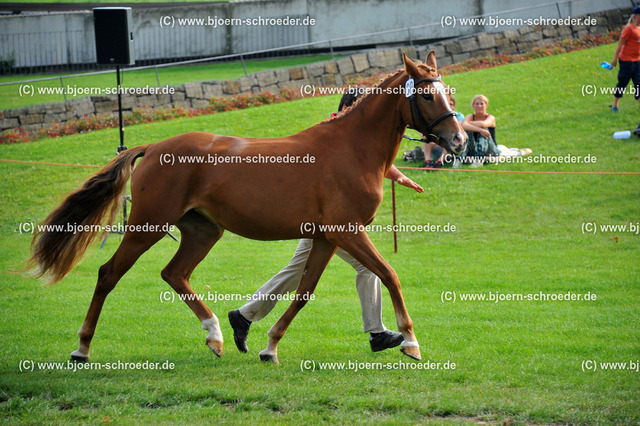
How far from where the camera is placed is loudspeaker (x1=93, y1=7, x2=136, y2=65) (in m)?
12.4

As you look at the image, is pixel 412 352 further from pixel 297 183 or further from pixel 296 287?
pixel 297 183

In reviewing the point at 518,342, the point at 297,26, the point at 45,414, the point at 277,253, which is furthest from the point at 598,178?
the point at 297,26

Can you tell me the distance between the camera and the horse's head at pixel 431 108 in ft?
19.2

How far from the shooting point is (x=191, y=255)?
257 inches

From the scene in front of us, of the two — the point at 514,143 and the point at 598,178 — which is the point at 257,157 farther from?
the point at 514,143

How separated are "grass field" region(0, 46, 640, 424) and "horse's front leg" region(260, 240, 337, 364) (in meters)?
0.16

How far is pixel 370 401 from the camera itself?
16.8 feet

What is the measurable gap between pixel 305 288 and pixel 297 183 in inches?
36.1

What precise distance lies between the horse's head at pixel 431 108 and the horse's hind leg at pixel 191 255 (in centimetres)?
211

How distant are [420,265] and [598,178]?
5.51m

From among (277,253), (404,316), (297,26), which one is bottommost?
(277,253)

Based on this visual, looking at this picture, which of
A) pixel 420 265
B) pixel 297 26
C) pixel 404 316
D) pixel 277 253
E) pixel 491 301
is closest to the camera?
pixel 404 316

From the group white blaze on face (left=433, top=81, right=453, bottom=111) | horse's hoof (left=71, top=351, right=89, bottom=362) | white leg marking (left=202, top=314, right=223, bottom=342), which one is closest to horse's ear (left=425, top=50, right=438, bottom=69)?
white blaze on face (left=433, top=81, right=453, bottom=111)

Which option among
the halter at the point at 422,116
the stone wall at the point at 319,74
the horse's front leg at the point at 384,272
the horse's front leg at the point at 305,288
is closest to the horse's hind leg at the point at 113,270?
the horse's front leg at the point at 305,288
